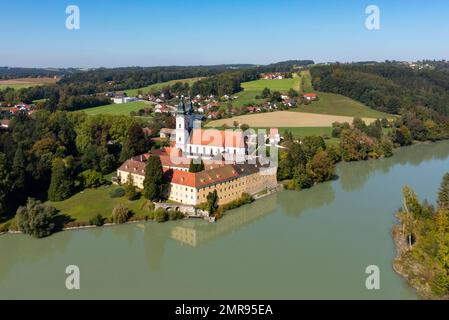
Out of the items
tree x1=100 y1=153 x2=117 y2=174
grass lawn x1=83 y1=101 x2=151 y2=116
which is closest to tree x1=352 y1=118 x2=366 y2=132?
tree x1=100 y1=153 x2=117 y2=174

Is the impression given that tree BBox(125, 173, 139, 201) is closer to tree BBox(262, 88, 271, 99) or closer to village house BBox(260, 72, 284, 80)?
tree BBox(262, 88, 271, 99)

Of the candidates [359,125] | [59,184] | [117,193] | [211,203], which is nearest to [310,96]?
[359,125]

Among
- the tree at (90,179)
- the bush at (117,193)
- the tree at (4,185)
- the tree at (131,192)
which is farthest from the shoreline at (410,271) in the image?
the tree at (4,185)

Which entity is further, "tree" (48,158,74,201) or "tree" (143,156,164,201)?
"tree" (48,158,74,201)

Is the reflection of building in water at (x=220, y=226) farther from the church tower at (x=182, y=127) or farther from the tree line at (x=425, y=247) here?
the church tower at (x=182, y=127)

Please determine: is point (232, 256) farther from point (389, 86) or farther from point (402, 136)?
point (389, 86)

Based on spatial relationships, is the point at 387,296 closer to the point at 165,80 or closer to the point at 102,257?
the point at 102,257
